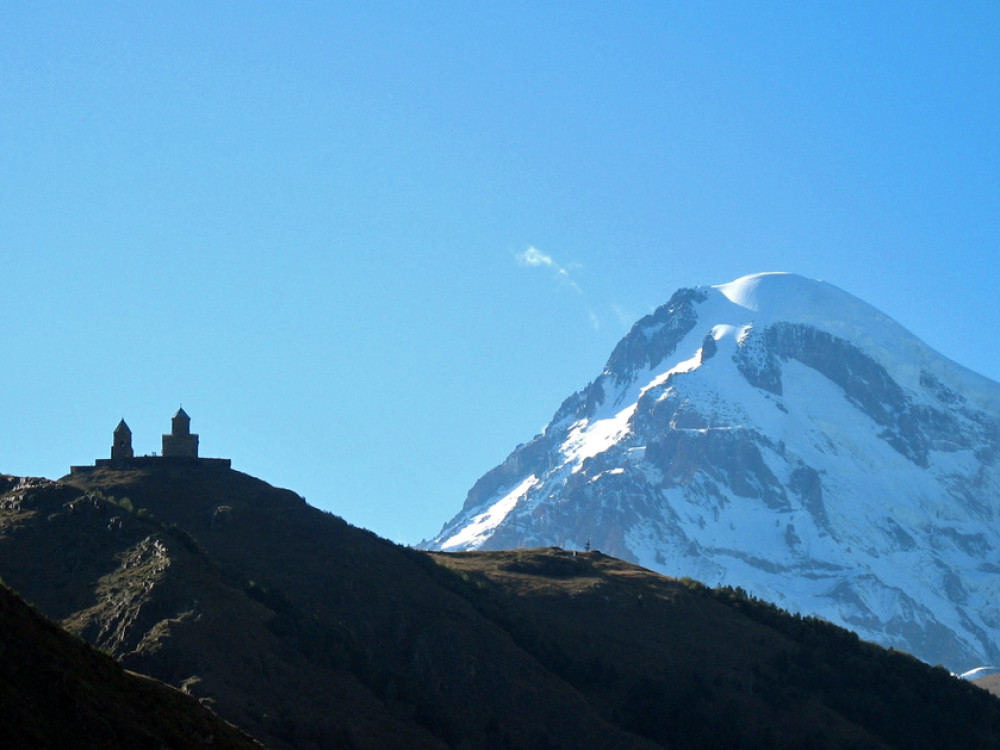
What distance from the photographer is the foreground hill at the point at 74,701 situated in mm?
33000

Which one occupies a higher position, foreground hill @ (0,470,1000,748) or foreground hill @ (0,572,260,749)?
foreground hill @ (0,470,1000,748)

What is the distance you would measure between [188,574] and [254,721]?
45.9 feet

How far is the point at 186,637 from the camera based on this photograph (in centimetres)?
6850

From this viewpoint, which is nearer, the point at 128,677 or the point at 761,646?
the point at 128,677

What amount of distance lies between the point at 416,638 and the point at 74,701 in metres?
50.6

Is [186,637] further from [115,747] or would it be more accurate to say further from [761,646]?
[761,646]

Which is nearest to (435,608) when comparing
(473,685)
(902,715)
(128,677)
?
(473,685)

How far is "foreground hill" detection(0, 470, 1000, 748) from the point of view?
2753 inches

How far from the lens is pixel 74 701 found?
34.7m

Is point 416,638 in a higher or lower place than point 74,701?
higher

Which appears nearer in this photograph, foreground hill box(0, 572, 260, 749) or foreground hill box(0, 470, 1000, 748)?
foreground hill box(0, 572, 260, 749)

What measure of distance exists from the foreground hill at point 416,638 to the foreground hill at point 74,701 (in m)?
24.6

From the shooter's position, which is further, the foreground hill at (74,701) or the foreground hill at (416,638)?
the foreground hill at (416,638)

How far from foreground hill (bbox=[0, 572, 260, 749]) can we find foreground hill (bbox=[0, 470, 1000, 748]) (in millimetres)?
24560
